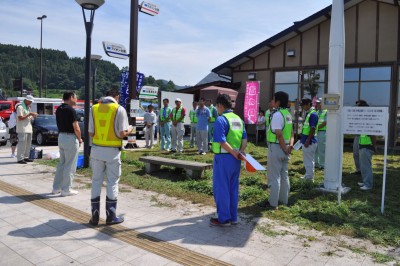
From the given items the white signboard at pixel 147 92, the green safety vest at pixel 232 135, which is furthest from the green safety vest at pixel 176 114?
the green safety vest at pixel 232 135

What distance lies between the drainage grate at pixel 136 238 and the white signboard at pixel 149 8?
7.86 metres

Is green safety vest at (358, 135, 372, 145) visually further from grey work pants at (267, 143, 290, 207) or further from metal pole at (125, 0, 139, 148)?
metal pole at (125, 0, 139, 148)

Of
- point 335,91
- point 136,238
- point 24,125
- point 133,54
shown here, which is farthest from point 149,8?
point 136,238

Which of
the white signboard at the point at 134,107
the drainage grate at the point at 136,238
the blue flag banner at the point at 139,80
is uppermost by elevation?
the blue flag banner at the point at 139,80

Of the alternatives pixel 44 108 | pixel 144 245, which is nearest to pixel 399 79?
pixel 144 245

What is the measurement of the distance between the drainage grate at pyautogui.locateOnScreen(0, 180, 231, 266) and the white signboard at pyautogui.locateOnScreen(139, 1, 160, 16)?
7855mm

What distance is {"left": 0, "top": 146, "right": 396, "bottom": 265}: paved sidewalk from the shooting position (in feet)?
12.7

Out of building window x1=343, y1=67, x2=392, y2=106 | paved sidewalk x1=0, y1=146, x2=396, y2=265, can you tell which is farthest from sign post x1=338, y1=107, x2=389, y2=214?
building window x1=343, y1=67, x2=392, y2=106

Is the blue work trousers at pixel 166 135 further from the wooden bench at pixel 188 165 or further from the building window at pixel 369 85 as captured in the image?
the building window at pixel 369 85

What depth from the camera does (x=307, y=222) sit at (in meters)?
5.20

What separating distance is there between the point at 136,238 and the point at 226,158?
5.31 ft

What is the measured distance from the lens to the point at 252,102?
17.1 meters

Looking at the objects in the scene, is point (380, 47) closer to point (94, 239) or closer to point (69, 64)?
point (94, 239)

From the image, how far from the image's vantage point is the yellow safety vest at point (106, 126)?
490 centimetres
